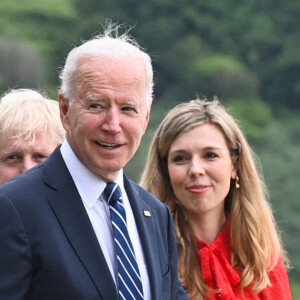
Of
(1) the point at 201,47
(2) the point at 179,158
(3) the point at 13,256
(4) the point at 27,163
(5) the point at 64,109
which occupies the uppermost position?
(1) the point at 201,47

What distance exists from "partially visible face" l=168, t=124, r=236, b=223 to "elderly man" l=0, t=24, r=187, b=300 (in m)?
1.35

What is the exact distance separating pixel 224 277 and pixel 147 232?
1.38m

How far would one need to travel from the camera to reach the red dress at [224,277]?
18.0 feet

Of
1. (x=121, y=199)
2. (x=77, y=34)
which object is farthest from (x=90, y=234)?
(x=77, y=34)

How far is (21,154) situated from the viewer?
4.97 metres

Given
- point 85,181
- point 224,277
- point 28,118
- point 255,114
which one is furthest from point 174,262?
point 255,114

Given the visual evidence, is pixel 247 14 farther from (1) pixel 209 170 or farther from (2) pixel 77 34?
(1) pixel 209 170

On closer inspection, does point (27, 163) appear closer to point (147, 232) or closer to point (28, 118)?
point (28, 118)

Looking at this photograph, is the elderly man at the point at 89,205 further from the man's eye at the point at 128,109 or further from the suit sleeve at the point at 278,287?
the suit sleeve at the point at 278,287

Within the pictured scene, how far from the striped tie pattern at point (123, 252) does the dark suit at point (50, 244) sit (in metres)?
0.06

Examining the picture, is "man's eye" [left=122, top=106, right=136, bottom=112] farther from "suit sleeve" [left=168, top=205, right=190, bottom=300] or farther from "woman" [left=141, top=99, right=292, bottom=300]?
"woman" [left=141, top=99, right=292, bottom=300]

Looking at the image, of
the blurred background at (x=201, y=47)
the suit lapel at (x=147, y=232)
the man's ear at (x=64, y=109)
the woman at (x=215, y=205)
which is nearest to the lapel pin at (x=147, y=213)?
the suit lapel at (x=147, y=232)

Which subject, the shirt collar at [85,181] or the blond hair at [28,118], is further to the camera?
the blond hair at [28,118]

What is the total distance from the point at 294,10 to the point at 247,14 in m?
2.48
